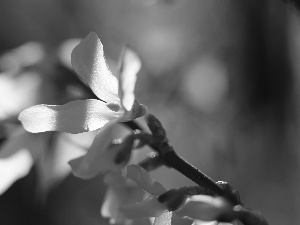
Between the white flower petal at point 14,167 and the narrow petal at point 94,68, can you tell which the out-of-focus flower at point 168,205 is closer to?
the narrow petal at point 94,68

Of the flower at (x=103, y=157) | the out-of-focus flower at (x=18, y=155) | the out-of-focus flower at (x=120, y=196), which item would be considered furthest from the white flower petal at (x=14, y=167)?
the flower at (x=103, y=157)

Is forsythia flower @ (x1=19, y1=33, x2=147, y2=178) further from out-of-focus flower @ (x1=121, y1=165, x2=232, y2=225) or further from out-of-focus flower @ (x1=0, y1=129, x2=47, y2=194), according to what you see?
out-of-focus flower @ (x1=0, y1=129, x2=47, y2=194)

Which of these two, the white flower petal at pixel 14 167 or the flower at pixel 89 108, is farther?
the white flower petal at pixel 14 167

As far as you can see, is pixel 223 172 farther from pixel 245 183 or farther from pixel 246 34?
pixel 246 34

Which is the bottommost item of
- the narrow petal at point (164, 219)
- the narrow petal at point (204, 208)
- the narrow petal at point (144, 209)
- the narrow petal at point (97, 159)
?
the narrow petal at point (164, 219)

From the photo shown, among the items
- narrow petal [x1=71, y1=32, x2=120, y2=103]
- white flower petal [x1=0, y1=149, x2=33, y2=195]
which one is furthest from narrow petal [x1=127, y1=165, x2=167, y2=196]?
white flower petal [x1=0, y1=149, x2=33, y2=195]

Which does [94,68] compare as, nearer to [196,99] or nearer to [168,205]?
[168,205]
